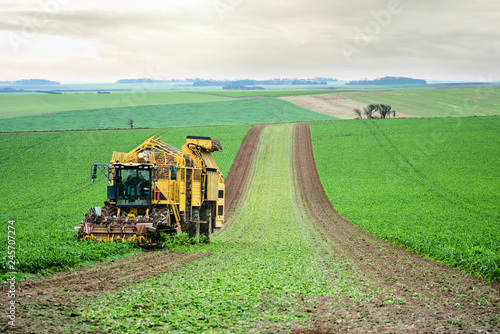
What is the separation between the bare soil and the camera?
316ft

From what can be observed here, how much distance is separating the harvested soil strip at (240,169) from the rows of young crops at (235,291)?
48.1 ft

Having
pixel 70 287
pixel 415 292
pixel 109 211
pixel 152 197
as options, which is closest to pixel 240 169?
pixel 152 197

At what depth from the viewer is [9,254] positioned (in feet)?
44.9

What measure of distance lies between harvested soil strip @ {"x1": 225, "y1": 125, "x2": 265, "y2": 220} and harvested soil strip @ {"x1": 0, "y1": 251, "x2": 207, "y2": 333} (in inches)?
736

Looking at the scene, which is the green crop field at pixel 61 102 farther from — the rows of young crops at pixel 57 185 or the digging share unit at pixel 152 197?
the digging share unit at pixel 152 197

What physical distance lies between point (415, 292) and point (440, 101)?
4254 inches

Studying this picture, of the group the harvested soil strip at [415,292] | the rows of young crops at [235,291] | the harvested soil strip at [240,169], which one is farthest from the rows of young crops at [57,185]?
the harvested soil strip at [415,292]

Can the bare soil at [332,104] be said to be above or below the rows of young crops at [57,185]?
above

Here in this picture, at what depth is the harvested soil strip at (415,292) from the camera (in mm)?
9766

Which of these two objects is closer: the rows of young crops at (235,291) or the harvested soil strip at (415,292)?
the rows of young crops at (235,291)

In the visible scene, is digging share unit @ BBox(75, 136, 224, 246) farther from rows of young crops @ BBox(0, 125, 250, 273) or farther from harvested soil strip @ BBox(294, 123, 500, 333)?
harvested soil strip @ BBox(294, 123, 500, 333)

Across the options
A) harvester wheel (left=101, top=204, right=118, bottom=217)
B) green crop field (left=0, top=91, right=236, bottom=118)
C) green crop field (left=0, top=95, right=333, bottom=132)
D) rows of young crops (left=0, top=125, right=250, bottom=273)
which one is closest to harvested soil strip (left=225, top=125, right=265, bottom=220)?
rows of young crops (left=0, top=125, right=250, bottom=273)

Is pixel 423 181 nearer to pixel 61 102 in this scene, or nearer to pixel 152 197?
pixel 152 197

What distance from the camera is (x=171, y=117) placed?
305ft
